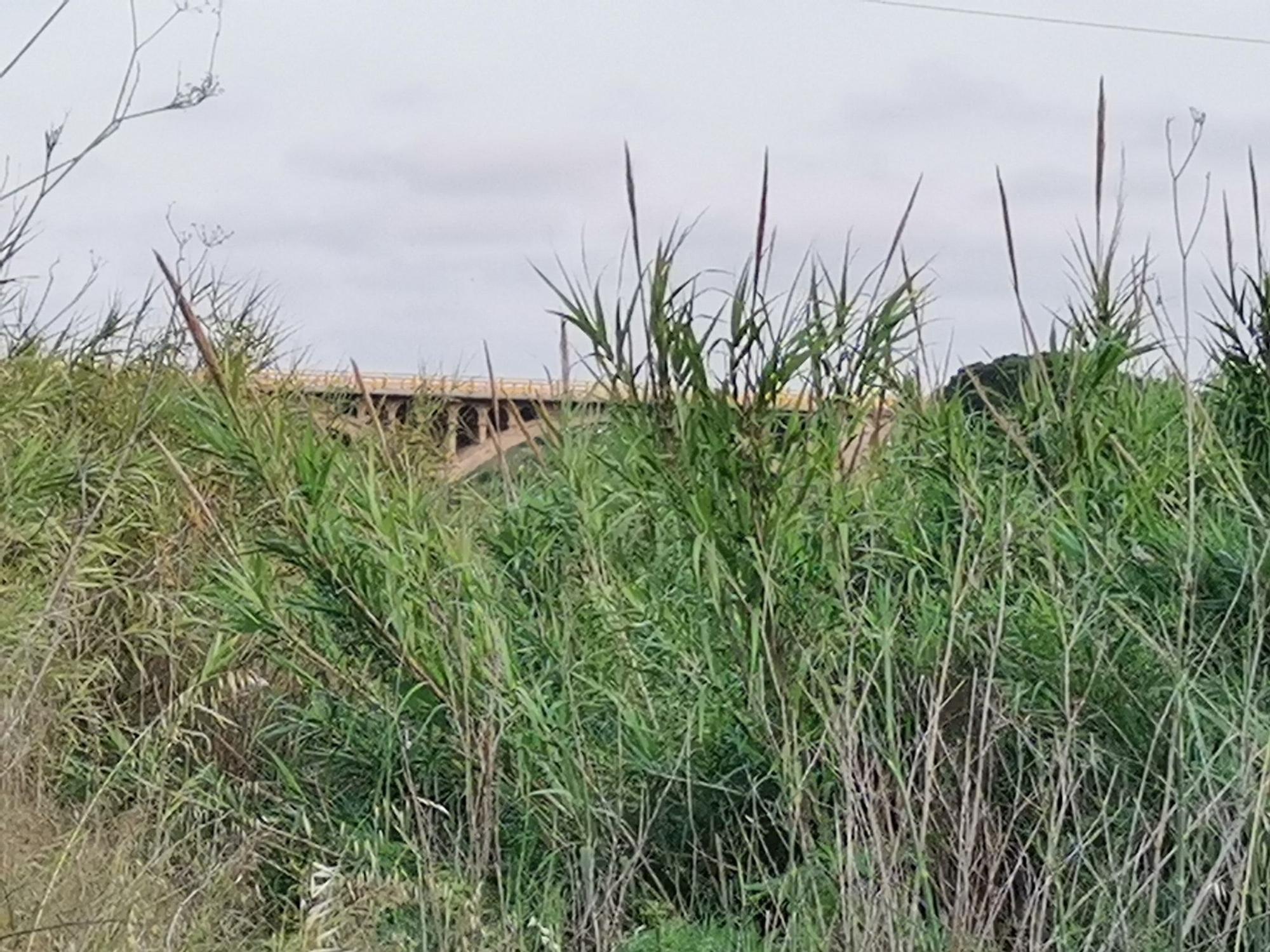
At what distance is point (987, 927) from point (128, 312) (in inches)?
136

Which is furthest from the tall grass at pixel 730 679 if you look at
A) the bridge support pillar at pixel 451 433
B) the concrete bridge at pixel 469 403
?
the bridge support pillar at pixel 451 433

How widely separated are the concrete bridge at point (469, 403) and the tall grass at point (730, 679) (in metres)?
0.11

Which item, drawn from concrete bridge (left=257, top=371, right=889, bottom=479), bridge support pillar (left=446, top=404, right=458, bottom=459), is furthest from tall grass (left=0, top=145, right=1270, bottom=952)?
bridge support pillar (left=446, top=404, right=458, bottom=459)

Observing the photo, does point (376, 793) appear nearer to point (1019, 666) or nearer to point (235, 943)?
point (235, 943)

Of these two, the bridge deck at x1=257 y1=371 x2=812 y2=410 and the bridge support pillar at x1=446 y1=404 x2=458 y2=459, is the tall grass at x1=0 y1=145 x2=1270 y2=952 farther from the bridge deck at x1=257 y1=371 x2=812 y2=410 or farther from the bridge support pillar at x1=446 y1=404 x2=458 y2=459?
the bridge support pillar at x1=446 y1=404 x2=458 y2=459

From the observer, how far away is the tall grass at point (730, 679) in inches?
118

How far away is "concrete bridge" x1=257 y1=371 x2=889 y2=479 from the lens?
14.0ft

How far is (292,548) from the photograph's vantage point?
162 inches

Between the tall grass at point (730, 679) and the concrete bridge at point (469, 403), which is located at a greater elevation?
the concrete bridge at point (469, 403)

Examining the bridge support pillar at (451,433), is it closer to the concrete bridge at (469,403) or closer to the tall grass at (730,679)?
the concrete bridge at (469,403)

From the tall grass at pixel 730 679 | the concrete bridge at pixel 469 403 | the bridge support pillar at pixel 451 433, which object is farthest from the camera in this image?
the bridge support pillar at pixel 451 433

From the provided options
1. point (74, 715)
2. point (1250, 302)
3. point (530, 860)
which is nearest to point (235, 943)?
point (530, 860)

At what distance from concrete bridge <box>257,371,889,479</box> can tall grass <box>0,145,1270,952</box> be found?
0.11 meters

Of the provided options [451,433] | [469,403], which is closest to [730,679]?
[451,433]
